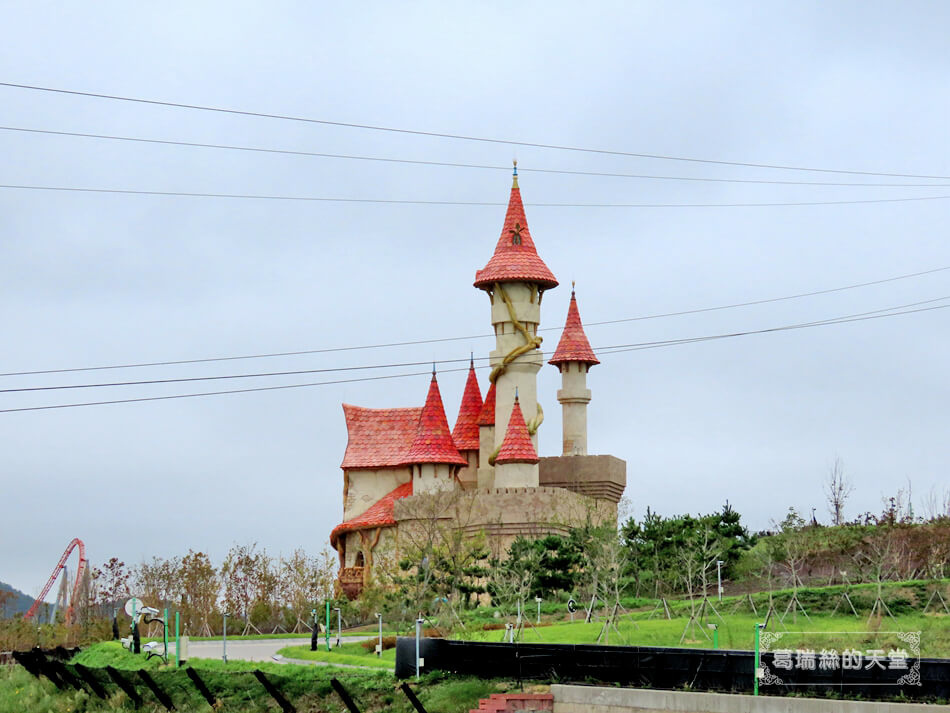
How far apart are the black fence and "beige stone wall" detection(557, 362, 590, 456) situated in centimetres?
2515

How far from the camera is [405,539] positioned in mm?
47438

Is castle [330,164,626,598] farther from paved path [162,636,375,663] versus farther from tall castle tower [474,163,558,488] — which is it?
paved path [162,636,375,663]

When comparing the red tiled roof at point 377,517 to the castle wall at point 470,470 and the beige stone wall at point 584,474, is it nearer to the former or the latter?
the castle wall at point 470,470

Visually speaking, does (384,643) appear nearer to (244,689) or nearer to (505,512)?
(244,689)

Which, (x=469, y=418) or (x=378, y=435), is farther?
(x=378, y=435)

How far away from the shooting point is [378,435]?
54.3 meters

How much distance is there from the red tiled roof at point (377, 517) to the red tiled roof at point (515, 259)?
8.29m

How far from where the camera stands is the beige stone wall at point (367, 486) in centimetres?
5284

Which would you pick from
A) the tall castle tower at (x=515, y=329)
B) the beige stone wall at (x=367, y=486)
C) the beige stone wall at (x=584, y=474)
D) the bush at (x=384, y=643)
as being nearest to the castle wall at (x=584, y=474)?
the beige stone wall at (x=584, y=474)

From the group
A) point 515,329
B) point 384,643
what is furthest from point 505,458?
point 384,643

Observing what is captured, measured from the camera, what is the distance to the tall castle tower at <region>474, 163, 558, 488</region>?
48125 mm

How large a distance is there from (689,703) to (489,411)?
99.2 feet

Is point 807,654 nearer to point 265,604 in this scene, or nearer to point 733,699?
point 733,699

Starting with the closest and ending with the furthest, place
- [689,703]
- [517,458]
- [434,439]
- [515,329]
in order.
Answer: [689,703]
[517,458]
[515,329]
[434,439]
